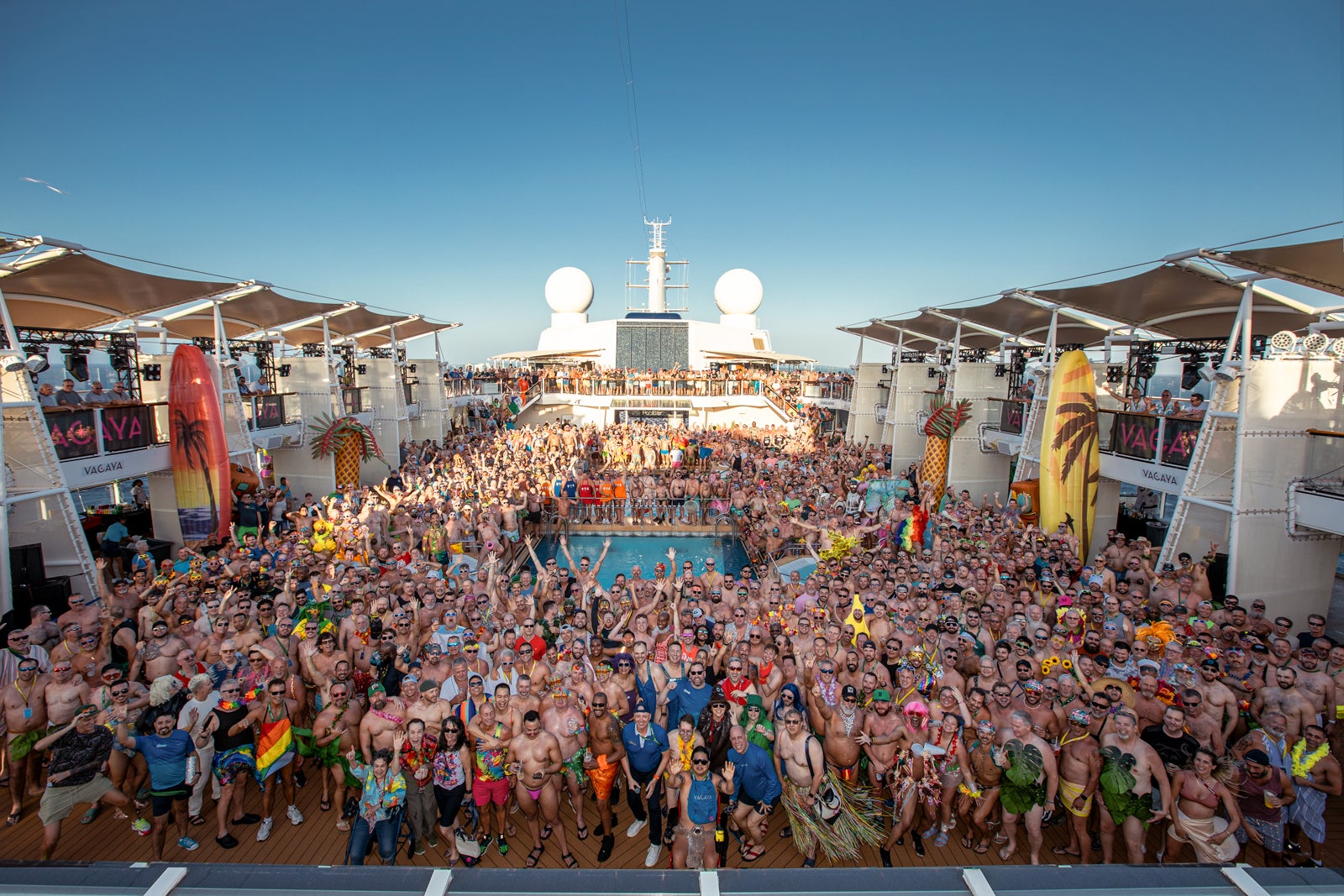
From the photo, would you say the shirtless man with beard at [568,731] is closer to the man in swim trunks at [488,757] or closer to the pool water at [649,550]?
the man in swim trunks at [488,757]

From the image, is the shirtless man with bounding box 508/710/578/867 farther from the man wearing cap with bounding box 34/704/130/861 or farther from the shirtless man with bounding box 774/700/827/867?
the man wearing cap with bounding box 34/704/130/861

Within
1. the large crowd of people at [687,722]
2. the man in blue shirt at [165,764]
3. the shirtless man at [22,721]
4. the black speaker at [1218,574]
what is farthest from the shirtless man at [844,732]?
the black speaker at [1218,574]

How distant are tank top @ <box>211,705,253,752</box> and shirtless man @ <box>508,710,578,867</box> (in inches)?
80.8

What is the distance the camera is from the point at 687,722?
4.21 meters

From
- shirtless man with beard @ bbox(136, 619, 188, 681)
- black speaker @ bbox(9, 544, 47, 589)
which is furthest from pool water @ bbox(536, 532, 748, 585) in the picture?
shirtless man with beard @ bbox(136, 619, 188, 681)

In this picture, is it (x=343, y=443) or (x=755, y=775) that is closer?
(x=755, y=775)

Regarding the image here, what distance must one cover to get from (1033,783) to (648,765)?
271 cm

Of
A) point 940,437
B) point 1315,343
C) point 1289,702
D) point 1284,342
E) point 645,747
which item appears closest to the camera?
point 645,747

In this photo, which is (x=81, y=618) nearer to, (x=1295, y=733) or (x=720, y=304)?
(x=1295, y=733)

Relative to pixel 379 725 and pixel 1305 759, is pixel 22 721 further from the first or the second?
pixel 1305 759

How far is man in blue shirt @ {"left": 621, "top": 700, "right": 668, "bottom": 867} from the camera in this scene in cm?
449

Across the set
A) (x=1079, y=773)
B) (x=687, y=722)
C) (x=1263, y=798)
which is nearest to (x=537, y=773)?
(x=687, y=722)

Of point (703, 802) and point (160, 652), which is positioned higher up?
point (160, 652)

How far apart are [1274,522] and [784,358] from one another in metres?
25.8
